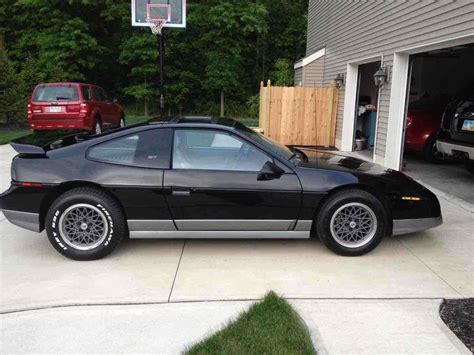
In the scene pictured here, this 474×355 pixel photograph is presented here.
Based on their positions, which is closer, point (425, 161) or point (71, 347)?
point (71, 347)

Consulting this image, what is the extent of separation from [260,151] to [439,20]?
4449 mm

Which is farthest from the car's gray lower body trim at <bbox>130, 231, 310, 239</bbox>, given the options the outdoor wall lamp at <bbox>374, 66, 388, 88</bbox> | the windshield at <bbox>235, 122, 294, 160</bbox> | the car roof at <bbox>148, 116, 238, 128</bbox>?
the outdoor wall lamp at <bbox>374, 66, 388, 88</bbox>

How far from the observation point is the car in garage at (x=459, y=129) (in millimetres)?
7438

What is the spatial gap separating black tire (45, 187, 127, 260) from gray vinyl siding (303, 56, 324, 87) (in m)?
11.6

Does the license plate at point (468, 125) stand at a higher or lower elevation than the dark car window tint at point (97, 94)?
lower

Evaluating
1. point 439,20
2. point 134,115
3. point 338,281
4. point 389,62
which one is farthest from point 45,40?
point 338,281

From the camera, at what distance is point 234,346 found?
2.85 meters

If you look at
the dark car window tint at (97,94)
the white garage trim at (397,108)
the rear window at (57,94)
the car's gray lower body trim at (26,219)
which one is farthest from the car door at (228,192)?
the dark car window tint at (97,94)

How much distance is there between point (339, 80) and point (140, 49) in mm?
13228

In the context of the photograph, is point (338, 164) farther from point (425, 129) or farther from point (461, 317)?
point (425, 129)

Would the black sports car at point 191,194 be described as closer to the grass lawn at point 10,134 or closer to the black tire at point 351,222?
the black tire at point 351,222

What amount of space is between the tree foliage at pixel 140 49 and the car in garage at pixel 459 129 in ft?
52.2

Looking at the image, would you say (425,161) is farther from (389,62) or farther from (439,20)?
(439,20)

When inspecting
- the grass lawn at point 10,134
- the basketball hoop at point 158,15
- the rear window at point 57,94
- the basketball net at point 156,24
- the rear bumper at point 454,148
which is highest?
the basketball hoop at point 158,15
